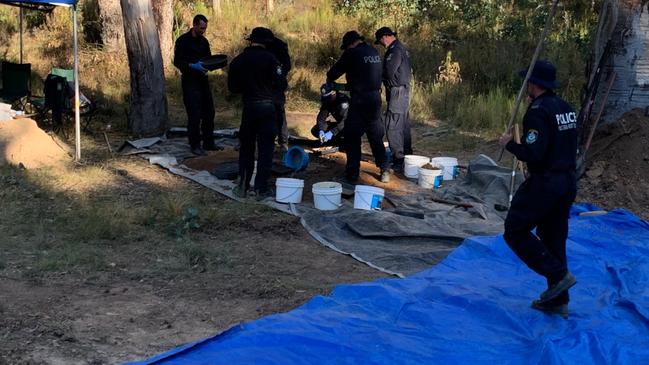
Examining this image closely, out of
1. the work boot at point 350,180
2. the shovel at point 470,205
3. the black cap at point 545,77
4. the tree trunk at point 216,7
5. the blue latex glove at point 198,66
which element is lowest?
the shovel at point 470,205

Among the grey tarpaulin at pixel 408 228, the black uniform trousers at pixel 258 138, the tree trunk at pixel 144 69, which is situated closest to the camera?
the grey tarpaulin at pixel 408 228

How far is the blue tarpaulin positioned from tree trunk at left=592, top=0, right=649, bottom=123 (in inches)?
135

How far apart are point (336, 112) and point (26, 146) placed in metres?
3.79

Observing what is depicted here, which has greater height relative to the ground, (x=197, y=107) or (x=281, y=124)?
(x=197, y=107)

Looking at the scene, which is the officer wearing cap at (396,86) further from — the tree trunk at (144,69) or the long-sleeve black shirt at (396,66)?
the tree trunk at (144,69)

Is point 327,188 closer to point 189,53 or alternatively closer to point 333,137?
point 333,137

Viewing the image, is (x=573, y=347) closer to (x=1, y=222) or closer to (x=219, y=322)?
(x=219, y=322)

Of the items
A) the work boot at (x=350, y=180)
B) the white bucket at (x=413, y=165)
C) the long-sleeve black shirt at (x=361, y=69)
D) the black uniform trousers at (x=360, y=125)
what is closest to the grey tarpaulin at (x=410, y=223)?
the white bucket at (x=413, y=165)

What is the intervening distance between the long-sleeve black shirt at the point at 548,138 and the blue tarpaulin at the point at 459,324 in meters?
0.92

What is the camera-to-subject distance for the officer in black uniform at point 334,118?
948 centimetres

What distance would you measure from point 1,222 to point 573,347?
16.6ft

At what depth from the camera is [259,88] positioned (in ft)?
24.4

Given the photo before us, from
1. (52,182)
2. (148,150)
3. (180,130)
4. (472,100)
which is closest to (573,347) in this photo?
(52,182)

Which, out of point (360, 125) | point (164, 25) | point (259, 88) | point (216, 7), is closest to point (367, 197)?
point (360, 125)
